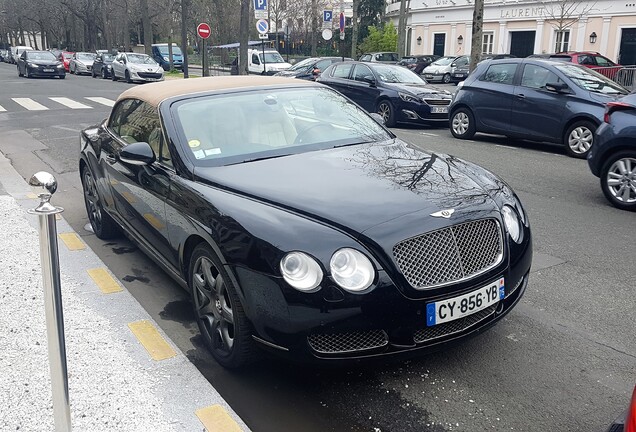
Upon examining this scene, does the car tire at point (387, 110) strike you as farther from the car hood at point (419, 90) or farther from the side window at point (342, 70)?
the side window at point (342, 70)

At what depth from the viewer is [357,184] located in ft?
12.0

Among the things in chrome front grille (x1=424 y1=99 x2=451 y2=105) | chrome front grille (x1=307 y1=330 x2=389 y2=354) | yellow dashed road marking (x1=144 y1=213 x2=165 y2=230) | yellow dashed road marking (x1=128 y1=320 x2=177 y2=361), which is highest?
chrome front grille (x1=424 y1=99 x2=451 y2=105)

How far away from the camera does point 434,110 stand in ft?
45.7

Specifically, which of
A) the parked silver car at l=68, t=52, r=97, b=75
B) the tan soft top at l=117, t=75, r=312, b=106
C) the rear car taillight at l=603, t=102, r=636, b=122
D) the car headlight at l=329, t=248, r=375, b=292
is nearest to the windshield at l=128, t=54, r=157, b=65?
the parked silver car at l=68, t=52, r=97, b=75

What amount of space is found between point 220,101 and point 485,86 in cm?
851

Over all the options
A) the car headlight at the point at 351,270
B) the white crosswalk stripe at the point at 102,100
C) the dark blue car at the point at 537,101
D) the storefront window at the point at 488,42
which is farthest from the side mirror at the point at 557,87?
the storefront window at the point at 488,42

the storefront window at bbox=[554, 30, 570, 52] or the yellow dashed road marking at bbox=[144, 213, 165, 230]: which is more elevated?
the storefront window at bbox=[554, 30, 570, 52]

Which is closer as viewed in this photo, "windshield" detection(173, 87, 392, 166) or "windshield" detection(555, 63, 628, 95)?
"windshield" detection(173, 87, 392, 166)

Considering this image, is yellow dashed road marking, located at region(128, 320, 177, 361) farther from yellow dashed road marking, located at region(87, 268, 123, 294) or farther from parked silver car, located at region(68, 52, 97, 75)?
parked silver car, located at region(68, 52, 97, 75)

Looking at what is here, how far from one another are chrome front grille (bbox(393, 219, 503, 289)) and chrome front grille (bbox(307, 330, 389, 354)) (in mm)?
309

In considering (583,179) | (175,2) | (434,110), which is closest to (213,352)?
(583,179)

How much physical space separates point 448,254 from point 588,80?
8.87 metres

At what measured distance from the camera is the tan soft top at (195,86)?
187 inches

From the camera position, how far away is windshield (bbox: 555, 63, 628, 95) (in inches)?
416
